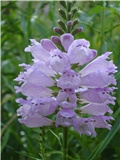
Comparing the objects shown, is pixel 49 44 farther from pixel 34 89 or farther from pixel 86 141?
pixel 86 141

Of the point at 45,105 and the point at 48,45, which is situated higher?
the point at 48,45

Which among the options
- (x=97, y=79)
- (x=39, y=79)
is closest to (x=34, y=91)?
(x=39, y=79)

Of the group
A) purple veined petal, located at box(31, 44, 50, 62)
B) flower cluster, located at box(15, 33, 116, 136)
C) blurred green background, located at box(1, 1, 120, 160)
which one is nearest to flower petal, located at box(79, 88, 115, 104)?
flower cluster, located at box(15, 33, 116, 136)

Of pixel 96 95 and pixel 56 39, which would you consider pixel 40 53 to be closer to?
pixel 56 39

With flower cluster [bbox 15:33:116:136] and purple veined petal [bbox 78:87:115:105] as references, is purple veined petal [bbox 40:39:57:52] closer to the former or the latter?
flower cluster [bbox 15:33:116:136]

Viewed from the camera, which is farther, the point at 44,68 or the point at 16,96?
the point at 16,96

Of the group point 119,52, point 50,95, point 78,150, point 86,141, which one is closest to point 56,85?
point 50,95

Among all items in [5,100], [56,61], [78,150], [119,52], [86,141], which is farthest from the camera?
[5,100]
